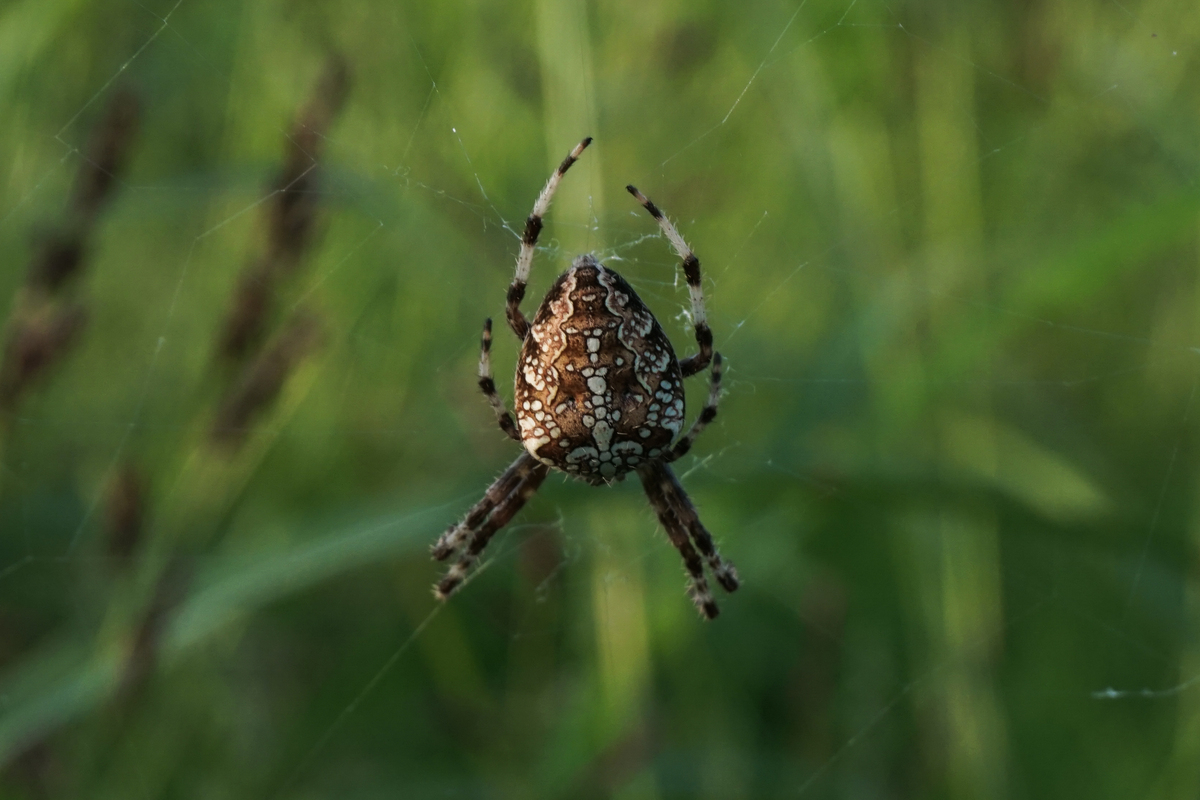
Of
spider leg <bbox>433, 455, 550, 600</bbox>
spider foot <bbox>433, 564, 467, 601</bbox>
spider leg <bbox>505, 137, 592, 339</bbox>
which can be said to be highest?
spider leg <bbox>505, 137, 592, 339</bbox>

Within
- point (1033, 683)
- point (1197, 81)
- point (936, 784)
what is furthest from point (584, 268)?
point (1197, 81)

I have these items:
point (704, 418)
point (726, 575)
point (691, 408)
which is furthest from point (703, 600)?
point (691, 408)

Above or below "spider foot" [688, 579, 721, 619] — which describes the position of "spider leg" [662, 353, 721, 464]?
above

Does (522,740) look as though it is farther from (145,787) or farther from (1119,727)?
(1119,727)

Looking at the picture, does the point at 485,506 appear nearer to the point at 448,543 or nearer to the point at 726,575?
the point at 448,543

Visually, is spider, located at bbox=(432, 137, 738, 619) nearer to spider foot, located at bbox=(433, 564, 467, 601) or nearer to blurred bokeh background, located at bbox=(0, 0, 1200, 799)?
blurred bokeh background, located at bbox=(0, 0, 1200, 799)

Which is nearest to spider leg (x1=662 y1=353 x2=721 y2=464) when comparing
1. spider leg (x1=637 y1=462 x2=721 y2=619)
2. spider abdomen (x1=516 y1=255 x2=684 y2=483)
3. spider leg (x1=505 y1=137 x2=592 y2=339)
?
spider abdomen (x1=516 y1=255 x2=684 y2=483)
